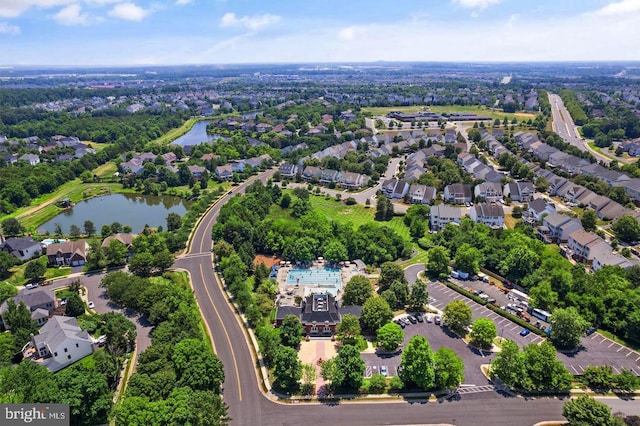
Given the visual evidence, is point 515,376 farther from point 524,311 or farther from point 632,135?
point 632,135

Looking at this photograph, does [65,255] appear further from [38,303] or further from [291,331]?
[291,331]

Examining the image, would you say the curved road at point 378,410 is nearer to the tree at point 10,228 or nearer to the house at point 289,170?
the tree at point 10,228

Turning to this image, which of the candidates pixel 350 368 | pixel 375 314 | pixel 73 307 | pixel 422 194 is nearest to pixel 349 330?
pixel 375 314

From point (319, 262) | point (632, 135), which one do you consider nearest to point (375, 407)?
point (319, 262)

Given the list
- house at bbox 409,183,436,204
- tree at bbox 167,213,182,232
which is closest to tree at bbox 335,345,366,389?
tree at bbox 167,213,182,232

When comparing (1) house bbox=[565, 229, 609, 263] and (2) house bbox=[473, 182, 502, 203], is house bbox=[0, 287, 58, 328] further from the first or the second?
(2) house bbox=[473, 182, 502, 203]

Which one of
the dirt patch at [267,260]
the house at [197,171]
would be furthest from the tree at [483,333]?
the house at [197,171]

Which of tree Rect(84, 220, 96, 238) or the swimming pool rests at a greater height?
tree Rect(84, 220, 96, 238)
